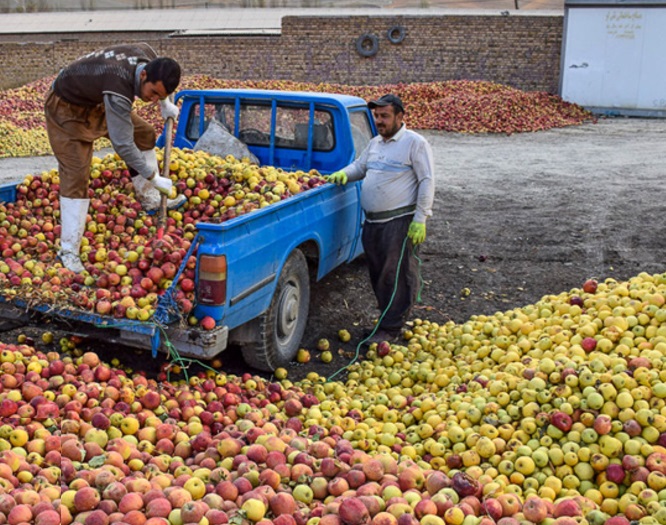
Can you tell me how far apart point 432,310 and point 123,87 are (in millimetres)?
3906

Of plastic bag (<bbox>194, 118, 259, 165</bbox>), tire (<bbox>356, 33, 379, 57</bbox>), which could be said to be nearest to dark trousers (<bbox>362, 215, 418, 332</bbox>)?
plastic bag (<bbox>194, 118, 259, 165</bbox>)

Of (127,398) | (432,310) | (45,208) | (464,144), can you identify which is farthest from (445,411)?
(464,144)

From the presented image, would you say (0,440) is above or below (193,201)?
below

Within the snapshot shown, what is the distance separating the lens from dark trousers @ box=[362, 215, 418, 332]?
675cm

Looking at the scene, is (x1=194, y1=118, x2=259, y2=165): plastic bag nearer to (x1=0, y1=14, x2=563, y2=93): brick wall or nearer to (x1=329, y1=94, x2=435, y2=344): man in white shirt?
(x1=329, y1=94, x2=435, y2=344): man in white shirt

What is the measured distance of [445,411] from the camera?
4.96m

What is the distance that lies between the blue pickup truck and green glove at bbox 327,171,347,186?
87mm

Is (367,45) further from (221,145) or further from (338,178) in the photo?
(338,178)

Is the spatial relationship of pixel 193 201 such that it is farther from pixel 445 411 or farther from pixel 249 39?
pixel 249 39

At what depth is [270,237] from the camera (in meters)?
5.54

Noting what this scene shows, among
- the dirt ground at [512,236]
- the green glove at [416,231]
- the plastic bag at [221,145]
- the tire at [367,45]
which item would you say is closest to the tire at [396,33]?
the tire at [367,45]

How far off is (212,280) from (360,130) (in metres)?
3.65

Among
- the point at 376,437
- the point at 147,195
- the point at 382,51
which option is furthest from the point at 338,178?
the point at 382,51

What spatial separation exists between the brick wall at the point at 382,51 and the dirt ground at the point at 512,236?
1062 cm
